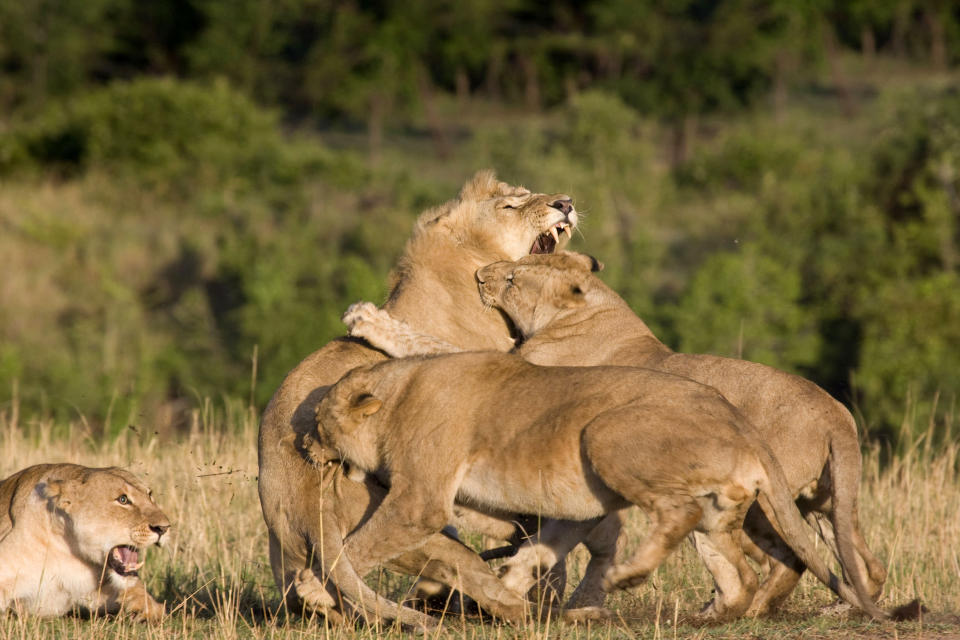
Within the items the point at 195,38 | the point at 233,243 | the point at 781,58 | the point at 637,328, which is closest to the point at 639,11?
the point at 781,58

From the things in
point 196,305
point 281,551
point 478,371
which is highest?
point 478,371

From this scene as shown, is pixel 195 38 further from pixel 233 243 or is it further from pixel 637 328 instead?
pixel 637 328

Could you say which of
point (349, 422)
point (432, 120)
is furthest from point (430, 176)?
point (349, 422)

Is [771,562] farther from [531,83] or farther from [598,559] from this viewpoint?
[531,83]

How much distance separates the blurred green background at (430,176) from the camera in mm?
22828

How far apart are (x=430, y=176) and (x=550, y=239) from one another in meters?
31.9

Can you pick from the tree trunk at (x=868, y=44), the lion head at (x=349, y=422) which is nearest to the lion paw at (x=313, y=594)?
the lion head at (x=349, y=422)

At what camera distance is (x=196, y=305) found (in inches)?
999

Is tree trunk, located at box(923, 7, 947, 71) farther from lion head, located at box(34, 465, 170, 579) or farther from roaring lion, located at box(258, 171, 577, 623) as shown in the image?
lion head, located at box(34, 465, 170, 579)

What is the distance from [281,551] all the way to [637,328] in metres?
2.03

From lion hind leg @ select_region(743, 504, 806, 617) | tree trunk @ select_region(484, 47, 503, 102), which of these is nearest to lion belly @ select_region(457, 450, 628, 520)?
lion hind leg @ select_region(743, 504, 806, 617)

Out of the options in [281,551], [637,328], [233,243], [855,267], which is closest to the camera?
[281,551]

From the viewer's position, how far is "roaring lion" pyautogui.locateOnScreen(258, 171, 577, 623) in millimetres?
5074

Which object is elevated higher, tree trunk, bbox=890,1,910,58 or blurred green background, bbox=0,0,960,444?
tree trunk, bbox=890,1,910,58
